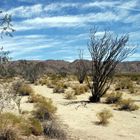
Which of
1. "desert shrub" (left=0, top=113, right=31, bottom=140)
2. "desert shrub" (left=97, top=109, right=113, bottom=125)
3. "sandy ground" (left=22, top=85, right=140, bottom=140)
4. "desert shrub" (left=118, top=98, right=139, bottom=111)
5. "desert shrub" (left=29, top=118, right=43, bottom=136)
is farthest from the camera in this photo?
"desert shrub" (left=118, top=98, right=139, bottom=111)

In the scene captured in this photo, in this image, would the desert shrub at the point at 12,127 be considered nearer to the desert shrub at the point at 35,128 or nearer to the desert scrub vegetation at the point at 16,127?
the desert scrub vegetation at the point at 16,127

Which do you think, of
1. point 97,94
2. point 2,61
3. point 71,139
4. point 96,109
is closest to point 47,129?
point 71,139

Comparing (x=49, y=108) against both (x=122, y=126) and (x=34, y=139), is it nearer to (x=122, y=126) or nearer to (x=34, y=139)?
(x=122, y=126)

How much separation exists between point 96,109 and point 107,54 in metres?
6.49

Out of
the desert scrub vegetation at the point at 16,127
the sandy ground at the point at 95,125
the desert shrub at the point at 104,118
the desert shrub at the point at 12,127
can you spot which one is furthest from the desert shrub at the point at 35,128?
the desert shrub at the point at 104,118

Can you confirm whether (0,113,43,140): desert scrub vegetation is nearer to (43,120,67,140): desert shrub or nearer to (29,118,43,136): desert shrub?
(29,118,43,136): desert shrub

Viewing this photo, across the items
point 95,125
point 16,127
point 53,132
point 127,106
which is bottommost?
point 95,125

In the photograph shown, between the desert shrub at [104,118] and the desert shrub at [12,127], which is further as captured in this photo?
the desert shrub at [104,118]

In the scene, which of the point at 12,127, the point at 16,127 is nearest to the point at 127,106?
the point at 16,127

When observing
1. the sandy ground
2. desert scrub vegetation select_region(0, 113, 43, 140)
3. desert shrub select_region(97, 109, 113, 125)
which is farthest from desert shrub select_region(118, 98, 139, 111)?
desert scrub vegetation select_region(0, 113, 43, 140)

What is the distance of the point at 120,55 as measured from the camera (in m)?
27.8

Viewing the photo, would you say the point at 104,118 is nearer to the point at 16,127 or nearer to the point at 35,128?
the point at 35,128

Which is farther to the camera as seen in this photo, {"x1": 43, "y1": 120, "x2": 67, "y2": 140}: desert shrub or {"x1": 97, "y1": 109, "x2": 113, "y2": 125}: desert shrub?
{"x1": 97, "y1": 109, "x2": 113, "y2": 125}: desert shrub

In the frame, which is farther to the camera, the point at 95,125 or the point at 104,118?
the point at 104,118
